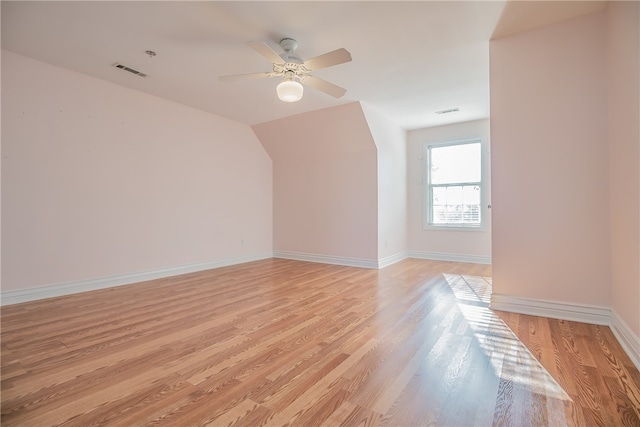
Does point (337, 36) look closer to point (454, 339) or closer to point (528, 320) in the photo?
point (454, 339)

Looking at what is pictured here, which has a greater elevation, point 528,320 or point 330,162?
point 330,162

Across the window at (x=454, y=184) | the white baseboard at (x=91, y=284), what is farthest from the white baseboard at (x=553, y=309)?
the white baseboard at (x=91, y=284)

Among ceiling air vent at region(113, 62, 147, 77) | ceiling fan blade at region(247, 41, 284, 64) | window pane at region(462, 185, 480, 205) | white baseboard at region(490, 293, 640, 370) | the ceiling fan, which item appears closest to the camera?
white baseboard at region(490, 293, 640, 370)

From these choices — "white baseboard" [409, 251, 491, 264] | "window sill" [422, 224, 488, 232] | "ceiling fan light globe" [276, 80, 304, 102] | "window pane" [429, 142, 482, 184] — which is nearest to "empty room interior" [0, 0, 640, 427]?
"ceiling fan light globe" [276, 80, 304, 102]

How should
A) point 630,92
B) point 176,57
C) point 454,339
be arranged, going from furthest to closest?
1. point 176,57
2. point 454,339
3. point 630,92

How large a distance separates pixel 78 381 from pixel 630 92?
3941 mm

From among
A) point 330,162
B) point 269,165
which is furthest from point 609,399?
point 269,165

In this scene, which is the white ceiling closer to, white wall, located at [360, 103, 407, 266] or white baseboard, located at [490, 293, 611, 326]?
white wall, located at [360, 103, 407, 266]

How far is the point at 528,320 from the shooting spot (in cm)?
260

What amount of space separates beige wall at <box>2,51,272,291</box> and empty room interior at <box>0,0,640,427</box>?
0.9 inches

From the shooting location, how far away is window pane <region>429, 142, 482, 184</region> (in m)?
5.51

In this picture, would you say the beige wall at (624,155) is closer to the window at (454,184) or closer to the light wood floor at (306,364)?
the light wood floor at (306,364)

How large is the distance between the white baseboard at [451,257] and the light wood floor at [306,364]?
2413 mm

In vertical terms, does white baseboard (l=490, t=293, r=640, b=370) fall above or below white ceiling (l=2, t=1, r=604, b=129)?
below
